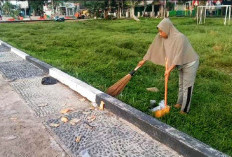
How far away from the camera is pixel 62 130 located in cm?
339

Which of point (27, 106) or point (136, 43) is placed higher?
point (136, 43)

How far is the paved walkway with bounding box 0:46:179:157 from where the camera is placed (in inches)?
114

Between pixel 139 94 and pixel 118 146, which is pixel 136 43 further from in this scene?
pixel 118 146

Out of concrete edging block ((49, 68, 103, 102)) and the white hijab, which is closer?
the white hijab

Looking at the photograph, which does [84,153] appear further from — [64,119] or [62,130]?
[64,119]

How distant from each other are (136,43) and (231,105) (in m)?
5.96

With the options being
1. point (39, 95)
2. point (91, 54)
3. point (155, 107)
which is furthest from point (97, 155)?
point (91, 54)

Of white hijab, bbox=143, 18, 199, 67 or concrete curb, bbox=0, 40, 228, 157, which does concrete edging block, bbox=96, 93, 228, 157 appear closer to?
concrete curb, bbox=0, 40, 228, 157

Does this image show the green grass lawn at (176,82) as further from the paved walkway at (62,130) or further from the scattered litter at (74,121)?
the scattered litter at (74,121)

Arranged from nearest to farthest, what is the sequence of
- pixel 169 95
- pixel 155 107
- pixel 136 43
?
pixel 155 107 < pixel 169 95 < pixel 136 43

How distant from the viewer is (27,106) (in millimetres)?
4242

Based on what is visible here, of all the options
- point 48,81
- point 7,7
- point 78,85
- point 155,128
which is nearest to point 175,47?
point 155,128

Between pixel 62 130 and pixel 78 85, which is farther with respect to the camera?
pixel 78 85

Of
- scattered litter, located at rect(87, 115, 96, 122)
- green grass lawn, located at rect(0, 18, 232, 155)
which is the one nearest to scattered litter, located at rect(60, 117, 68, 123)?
scattered litter, located at rect(87, 115, 96, 122)
